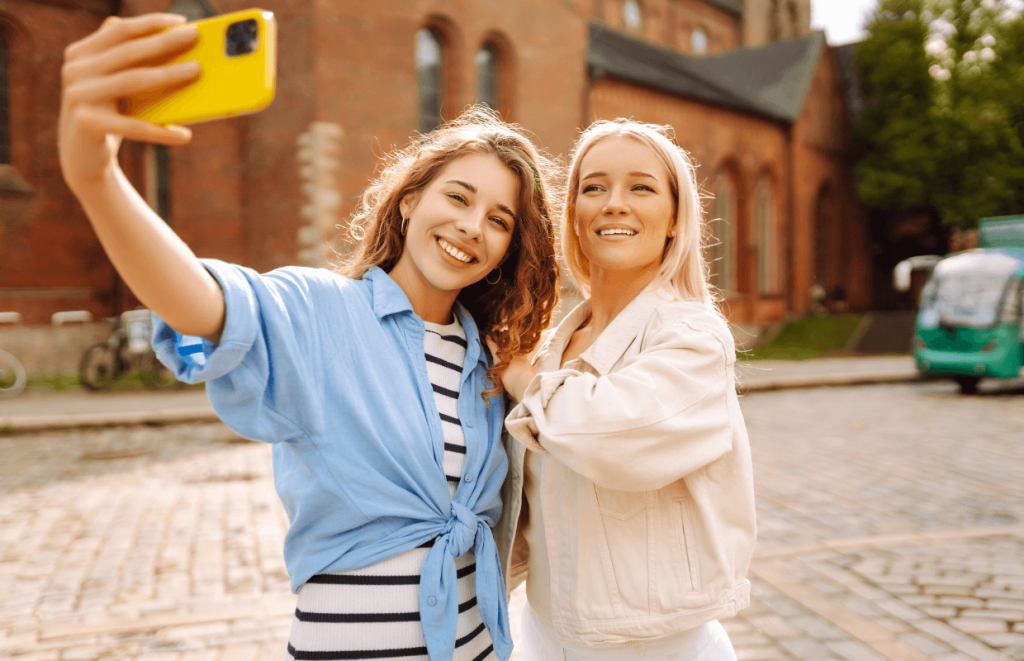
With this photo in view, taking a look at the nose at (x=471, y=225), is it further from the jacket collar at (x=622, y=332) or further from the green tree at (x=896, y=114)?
the green tree at (x=896, y=114)

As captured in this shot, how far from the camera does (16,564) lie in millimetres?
4695

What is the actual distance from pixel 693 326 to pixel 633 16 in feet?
114

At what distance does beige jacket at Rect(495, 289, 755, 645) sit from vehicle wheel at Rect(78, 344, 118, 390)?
13841 mm

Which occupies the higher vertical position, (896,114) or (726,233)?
(896,114)

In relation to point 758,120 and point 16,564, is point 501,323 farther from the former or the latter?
point 758,120

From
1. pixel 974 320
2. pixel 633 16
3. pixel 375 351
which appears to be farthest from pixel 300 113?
pixel 633 16

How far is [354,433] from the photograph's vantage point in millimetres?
1486

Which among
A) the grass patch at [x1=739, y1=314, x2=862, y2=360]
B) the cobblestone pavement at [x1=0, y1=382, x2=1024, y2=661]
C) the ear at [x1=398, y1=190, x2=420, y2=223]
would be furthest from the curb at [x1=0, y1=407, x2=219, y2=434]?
the grass patch at [x1=739, y1=314, x2=862, y2=360]

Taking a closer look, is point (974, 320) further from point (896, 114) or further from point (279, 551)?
point (896, 114)

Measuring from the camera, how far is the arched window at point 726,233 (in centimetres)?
2664

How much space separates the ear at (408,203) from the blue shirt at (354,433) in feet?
0.93

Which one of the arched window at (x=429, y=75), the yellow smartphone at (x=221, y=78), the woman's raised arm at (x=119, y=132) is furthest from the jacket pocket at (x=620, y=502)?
the arched window at (x=429, y=75)

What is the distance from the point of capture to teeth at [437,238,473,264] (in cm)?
173

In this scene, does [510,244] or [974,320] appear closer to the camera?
[510,244]
